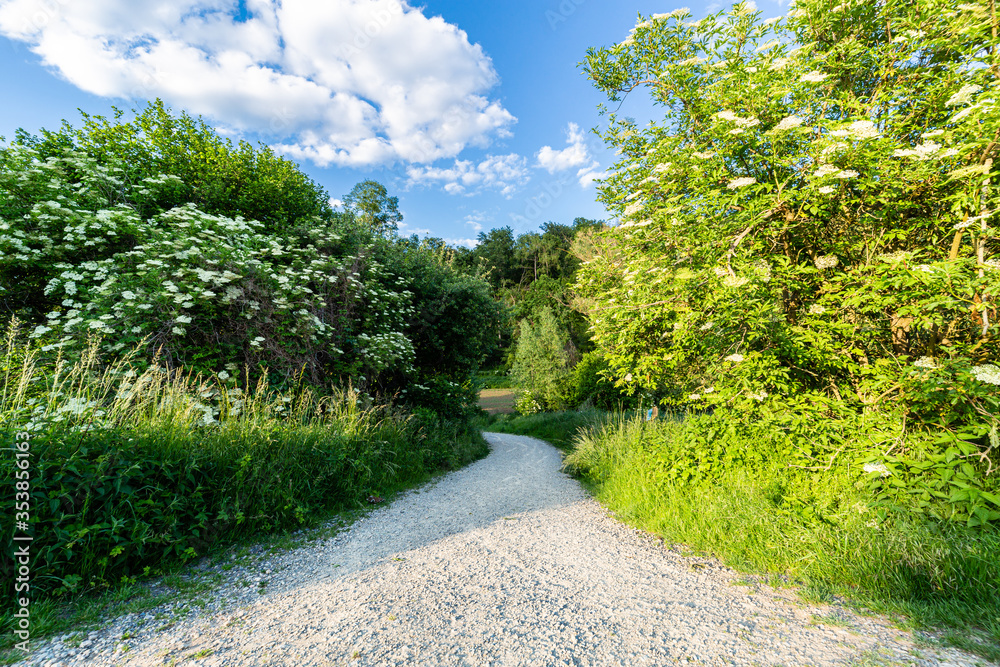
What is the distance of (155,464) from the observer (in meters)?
3.11

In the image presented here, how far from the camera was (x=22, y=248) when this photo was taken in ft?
15.8

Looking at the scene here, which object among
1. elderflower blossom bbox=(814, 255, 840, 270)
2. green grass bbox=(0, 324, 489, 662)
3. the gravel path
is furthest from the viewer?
elderflower blossom bbox=(814, 255, 840, 270)

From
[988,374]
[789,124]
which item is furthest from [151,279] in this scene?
[988,374]

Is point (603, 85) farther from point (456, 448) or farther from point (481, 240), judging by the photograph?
point (481, 240)

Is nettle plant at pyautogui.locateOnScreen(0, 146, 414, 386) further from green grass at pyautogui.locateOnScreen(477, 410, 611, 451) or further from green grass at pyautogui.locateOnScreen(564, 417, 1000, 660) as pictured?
green grass at pyautogui.locateOnScreen(477, 410, 611, 451)

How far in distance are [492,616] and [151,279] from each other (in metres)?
5.51

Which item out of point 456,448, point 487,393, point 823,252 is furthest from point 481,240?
point 823,252

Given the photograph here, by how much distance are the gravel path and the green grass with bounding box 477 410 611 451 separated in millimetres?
5755

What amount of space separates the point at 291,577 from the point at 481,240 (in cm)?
4747

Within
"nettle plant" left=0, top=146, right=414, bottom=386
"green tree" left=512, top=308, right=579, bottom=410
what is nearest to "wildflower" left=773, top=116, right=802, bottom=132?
"nettle plant" left=0, top=146, right=414, bottom=386

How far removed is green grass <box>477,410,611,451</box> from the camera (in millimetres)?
10761

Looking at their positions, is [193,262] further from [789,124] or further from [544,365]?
[544,365]

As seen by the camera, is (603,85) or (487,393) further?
(487,393)

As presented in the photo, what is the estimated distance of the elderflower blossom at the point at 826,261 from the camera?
357 cm
